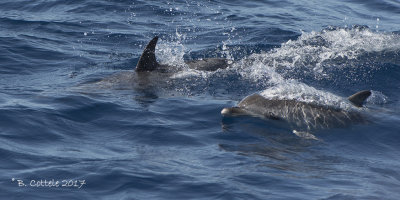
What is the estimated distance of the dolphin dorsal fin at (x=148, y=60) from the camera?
15.3 meters

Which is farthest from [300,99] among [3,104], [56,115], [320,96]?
[3,104]

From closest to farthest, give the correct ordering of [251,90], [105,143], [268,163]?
[268,163]
[105,143]
[251,90]

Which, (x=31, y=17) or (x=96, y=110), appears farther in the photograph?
(x=31, y=17)

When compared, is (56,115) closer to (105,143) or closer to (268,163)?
(105,143)

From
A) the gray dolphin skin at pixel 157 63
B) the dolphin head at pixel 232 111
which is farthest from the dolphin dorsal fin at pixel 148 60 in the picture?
the dolphin head at pixel 232 111

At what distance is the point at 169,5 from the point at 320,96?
1206 centimetres

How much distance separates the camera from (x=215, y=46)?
63.1 feet

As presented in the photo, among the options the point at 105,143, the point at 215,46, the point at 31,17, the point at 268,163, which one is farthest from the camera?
the point at 31,17

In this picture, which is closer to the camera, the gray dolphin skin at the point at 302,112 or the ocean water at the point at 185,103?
the ocean water at the point at 185,103

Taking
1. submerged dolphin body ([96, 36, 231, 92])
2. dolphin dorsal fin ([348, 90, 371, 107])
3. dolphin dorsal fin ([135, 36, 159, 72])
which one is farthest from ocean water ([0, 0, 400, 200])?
dolphin dorsal fin ([135, 36, 159, 72])

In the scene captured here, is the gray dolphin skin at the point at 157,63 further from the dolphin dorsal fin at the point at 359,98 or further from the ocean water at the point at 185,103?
the dolphin dorsal fin at the point at 359,98

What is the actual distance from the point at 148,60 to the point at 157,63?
35 cm

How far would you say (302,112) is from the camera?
12.4 m

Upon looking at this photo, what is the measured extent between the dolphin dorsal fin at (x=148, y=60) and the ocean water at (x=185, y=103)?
0.37 metres
